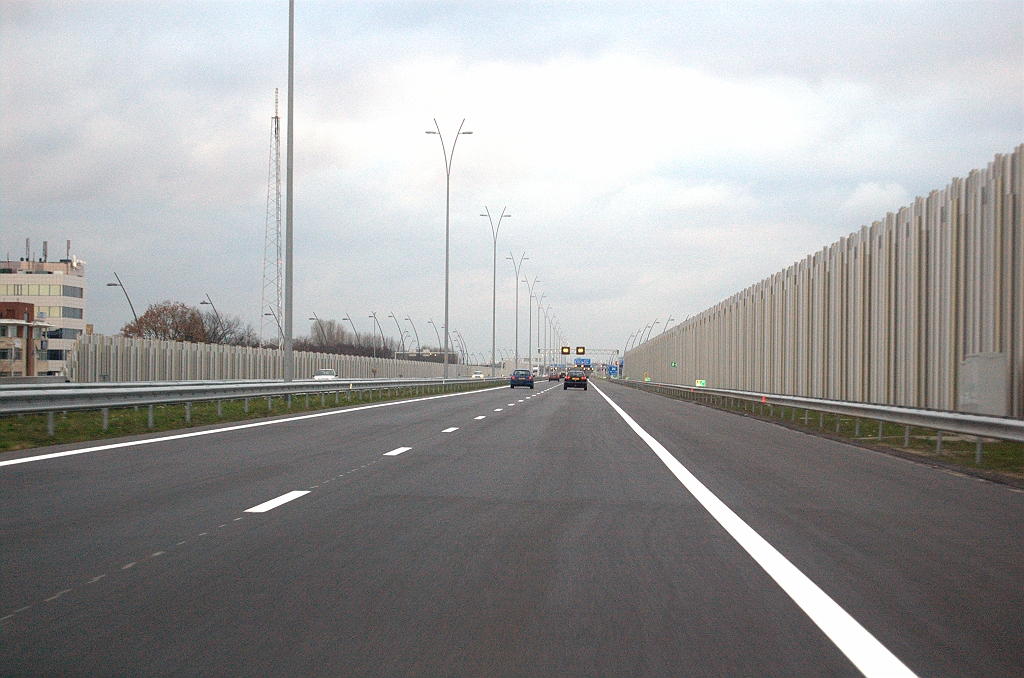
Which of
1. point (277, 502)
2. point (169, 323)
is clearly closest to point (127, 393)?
point (277, 502)

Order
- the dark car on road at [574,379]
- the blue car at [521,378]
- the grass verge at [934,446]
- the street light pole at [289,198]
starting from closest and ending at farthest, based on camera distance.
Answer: the grass verge at [934,446] < the street light pole at [289,198] < the dark car on road at [574,379] < the blue car at [521,378]

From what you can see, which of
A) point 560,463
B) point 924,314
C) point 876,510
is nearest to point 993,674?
point 876,510

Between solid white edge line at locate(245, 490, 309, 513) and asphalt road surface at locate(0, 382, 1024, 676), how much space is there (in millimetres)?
37

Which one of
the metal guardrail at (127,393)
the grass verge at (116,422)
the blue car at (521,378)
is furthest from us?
the blue car at (521,378)

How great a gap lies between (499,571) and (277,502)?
11.9 ft

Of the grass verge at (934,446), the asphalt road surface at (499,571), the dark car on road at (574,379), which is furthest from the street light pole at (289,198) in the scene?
the dark car on road at (574,379)

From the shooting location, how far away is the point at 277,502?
9.52 m

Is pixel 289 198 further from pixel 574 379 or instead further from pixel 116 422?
pixel 574 379

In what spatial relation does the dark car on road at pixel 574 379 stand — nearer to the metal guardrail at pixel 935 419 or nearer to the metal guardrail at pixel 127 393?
the metal guardrail at pixel 127 393

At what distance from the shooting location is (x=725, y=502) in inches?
404

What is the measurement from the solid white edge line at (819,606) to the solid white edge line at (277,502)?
3.97m

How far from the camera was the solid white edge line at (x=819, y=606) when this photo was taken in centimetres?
462

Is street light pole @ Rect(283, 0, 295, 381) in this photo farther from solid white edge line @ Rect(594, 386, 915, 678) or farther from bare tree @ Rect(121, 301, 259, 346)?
bare tree @ Rect(121, 301, 259, 346)

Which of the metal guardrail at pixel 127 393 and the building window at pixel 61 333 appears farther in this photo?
the building window at pixel 61 333
